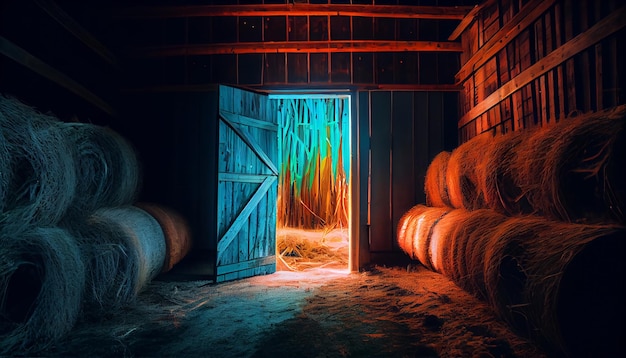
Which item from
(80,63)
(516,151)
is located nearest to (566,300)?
(516,151)

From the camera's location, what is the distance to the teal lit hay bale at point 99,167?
3117mm

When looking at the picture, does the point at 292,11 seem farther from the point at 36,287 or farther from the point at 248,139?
the point at 36,287

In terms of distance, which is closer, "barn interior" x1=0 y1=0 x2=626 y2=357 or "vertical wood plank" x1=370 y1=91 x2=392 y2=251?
"barn interior" x1=0 y1=0 x2=626 y2=357

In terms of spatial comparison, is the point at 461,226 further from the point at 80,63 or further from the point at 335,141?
the point at 335,141

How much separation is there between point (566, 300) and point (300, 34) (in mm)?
4671

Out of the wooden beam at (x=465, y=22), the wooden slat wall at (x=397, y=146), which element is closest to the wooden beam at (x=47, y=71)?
the wooden slat wall at (x=397, y=146)

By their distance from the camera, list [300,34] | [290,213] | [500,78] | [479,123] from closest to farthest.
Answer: [500,78] < [479,123] < [300,34] < [290,213]

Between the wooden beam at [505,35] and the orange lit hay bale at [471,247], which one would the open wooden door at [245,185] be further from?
the wooden beam at [505,35]

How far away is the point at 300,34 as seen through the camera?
512 centimetres

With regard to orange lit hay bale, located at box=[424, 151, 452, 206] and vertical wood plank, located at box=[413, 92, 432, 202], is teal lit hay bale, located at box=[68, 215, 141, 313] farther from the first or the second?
vertical wood plank, located at box=[413, 92, 432, 202]

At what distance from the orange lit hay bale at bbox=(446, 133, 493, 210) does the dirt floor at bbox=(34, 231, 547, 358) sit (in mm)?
946

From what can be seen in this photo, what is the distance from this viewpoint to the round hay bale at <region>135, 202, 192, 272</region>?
416cm

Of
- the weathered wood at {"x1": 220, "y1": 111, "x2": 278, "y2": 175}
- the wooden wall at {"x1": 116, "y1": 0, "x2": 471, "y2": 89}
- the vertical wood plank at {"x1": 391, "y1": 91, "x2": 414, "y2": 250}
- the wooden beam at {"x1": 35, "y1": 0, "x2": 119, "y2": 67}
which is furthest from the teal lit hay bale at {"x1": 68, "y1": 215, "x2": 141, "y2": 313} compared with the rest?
the vertical wood plank at {"x1": 391, "y1": 91, "x2": 414, "y2": 250}

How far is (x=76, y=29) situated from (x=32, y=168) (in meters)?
2.83
